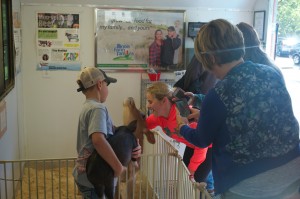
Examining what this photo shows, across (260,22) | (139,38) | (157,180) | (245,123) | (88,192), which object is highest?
(260,22)

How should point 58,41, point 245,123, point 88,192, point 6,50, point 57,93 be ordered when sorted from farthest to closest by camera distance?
1. point 57,93
2. point 58,41
3. point 6,50
4. point 88,192
5. point 245,123

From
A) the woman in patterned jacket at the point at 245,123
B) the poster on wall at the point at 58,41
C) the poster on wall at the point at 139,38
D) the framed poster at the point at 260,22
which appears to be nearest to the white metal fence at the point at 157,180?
the woman in patterned jacket at the point at 245,123

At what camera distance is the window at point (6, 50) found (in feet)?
7.64

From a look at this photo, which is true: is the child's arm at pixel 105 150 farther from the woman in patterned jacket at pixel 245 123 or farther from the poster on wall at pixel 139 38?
the poster on wall at pixel 139 38

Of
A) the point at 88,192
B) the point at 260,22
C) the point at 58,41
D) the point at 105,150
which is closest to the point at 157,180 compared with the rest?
the point at 88,192

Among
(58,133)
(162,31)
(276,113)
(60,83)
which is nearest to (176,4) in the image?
(162,31)

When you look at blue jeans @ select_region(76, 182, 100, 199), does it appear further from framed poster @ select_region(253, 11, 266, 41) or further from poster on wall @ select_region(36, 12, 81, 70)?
framed poster @ select_region(253, 11, 266, 41)

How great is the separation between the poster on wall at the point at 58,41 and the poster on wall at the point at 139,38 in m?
0.22

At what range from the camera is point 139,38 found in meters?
3.72

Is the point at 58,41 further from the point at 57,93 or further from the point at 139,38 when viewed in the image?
the point at 139,38

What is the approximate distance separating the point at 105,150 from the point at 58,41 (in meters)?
2.19

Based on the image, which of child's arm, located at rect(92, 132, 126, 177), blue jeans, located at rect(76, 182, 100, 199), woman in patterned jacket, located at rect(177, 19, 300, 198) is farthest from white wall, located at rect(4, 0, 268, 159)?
woman in patterned jacket, located at rect(177, 19, 300, 198)

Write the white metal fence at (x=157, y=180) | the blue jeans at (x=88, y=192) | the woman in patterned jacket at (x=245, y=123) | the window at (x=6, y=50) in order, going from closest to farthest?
the woman in patterned jacket at (x=245, y=123) < the blue jeans at (x=88, y=192) < the white metal fence at (x=157, y=180) < the window at (x=6, y=50)

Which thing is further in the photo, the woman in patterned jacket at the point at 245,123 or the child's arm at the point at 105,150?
the child's arm at the point at 105,150
